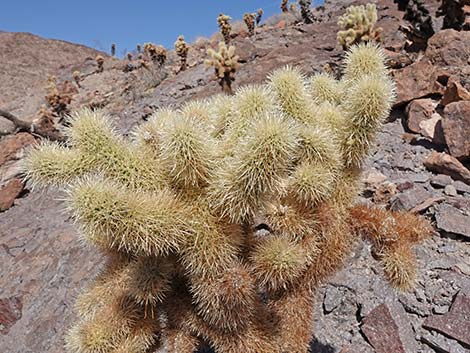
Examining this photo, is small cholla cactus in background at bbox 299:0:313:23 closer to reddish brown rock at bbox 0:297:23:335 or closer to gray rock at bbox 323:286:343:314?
gray rock at bbox 323:286:343:314

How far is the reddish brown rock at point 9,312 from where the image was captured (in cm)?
426

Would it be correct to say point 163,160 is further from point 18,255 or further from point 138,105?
point 138,105

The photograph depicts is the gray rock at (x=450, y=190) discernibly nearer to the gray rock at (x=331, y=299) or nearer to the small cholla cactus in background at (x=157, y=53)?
the gray rock at (x=331, y=299)

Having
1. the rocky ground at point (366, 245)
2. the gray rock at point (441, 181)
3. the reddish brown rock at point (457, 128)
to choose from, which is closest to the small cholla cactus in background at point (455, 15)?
the rocky ground at point (366, 245)

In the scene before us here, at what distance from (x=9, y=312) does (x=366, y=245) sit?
149 inches

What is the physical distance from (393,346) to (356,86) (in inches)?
73.1

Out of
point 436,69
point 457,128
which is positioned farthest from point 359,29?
point 457,128

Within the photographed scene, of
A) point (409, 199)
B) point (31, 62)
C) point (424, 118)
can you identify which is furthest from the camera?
point (31, 62)

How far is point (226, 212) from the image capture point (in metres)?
1.93

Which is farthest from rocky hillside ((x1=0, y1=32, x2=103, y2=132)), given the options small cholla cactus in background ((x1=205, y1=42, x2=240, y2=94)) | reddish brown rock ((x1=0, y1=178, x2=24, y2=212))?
small cholla cactus in background ((x1=205, y1=42, x2=240, y2=94))

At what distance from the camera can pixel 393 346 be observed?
9.18 feet

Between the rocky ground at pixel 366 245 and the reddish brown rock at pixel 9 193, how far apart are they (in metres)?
0.02

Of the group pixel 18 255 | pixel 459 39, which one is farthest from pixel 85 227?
pixel 459 39

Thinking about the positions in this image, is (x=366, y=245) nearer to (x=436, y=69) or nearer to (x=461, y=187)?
(x=461, y=187)
